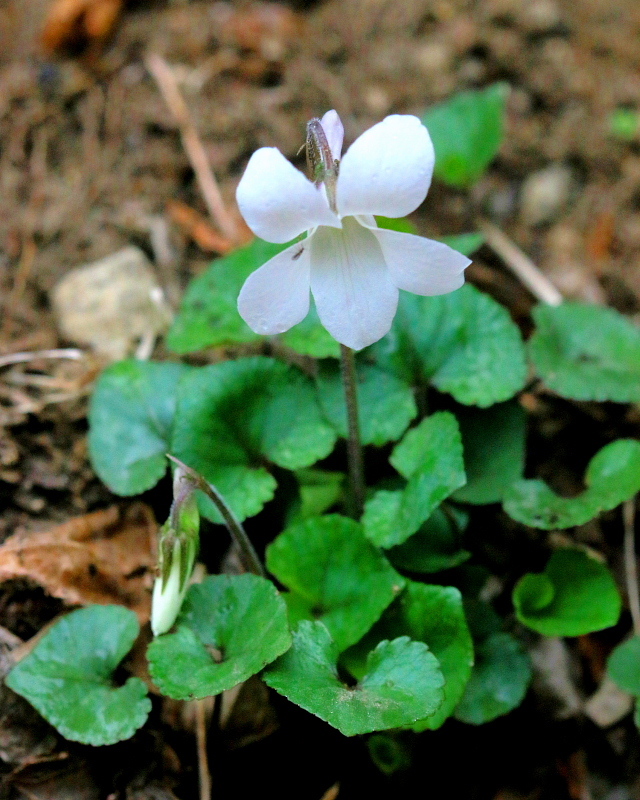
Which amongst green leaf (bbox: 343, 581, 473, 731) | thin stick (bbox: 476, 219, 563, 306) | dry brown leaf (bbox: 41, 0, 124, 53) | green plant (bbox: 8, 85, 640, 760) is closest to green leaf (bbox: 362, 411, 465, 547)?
green plant (bbox: 8, 85, 640, 760)

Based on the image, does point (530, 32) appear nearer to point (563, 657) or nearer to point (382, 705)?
A: point (563, 657)

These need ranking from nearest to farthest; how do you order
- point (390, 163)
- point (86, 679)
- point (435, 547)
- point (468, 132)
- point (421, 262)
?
point (390, 163) < point (421, 262) < point (86, 679) < point (435, 547) < point (468, 132)

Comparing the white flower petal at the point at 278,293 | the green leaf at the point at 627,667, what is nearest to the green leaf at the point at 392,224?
the white flower petal at the point at 278,293

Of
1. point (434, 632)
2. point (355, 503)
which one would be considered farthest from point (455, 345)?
point (434, 632)

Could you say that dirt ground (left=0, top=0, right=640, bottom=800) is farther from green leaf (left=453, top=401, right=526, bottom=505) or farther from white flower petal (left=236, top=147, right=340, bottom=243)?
white flower petal (left=236, top=147, right=340, bottom=243)

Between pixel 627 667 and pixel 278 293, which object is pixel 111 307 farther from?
pixel 627 667

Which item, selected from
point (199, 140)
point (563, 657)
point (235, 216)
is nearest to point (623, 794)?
point (563, 657)
